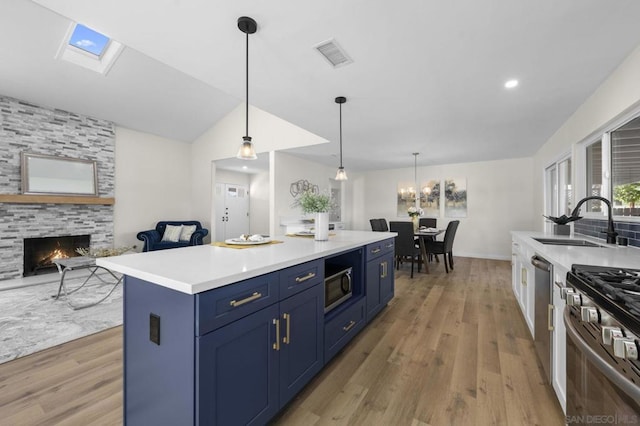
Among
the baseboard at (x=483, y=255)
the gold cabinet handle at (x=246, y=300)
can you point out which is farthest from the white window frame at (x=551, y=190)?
the gold cabinet handle at (x=246, y=300)

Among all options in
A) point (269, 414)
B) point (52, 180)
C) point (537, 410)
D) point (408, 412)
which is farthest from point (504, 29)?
point (52, 180)

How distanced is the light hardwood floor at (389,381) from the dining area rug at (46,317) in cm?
18

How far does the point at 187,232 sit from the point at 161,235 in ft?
1.94

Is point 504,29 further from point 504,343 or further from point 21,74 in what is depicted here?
point 21,74

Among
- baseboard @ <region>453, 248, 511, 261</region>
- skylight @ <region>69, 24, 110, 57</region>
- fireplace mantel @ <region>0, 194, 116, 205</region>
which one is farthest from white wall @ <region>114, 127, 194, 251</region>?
baseboard @ <region>453, 248, 511, 261</region>

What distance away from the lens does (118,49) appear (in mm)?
3889

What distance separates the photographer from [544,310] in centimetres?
164

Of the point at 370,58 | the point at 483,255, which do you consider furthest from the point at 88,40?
the point at 483,255

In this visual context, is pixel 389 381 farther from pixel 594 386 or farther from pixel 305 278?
pixel 594 386

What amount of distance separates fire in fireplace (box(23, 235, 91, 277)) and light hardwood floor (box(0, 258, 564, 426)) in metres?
3.42

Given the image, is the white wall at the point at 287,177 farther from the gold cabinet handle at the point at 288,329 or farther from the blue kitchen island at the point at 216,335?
the gold cabinet handle at the point at 288,329

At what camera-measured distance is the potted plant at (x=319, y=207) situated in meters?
2.33

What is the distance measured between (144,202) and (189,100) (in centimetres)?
239

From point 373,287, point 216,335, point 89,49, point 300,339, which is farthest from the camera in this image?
point 89,49
